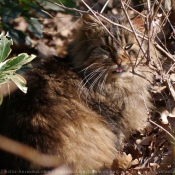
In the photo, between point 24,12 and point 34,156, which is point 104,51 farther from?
point 24,12

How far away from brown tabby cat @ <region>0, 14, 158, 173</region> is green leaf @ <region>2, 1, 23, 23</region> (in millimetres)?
657

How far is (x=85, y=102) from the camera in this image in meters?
4.26

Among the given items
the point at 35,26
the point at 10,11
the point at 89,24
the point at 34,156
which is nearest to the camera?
the point at 34,156

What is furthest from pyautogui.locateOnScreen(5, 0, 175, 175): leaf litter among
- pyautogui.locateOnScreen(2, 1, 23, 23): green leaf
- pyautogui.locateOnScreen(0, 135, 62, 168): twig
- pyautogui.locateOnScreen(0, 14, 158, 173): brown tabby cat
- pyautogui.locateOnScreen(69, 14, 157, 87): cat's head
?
pyautogui.locateOnScreen(0, 135, 62, 168): twig

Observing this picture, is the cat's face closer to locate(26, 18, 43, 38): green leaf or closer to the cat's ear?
the cat's ear

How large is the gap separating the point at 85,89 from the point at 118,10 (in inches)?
103

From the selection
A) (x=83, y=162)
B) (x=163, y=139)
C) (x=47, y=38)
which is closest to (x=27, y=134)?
(x=83, y=162)

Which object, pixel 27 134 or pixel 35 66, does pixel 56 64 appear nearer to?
pixel 35 66

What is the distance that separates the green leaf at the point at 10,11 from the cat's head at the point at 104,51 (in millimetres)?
753

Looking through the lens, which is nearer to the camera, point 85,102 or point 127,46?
point 127,46

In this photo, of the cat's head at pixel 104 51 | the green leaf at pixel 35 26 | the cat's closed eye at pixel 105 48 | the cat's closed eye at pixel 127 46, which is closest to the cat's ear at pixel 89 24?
the cat's head at pixel 104 51

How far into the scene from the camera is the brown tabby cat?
12.2 feet

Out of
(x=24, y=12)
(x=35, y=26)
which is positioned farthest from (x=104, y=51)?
(x=24, y=12)

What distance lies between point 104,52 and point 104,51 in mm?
10
